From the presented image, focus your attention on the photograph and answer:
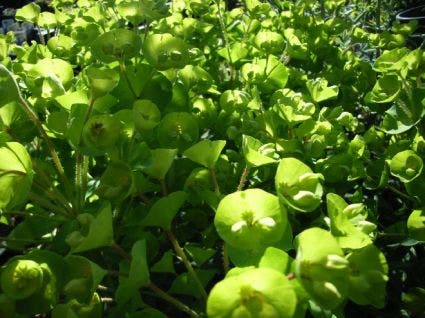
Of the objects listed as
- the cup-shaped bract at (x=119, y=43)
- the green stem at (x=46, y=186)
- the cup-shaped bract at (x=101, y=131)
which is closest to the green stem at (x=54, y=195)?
the green stem at (x=46, y=186)

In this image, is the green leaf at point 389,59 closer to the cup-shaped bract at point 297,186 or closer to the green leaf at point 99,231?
the cup-shaped bract at point 297,186

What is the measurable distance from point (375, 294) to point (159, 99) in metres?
0.50

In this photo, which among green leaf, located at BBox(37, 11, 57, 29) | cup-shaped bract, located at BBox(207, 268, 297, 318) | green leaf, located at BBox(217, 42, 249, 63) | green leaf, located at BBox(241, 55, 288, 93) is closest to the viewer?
cup-shaped bract, located at BBox(207, 268, 297, 318)

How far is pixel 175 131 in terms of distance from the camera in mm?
780

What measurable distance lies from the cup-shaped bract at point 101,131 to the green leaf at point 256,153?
187mm

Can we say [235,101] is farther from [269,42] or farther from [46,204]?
[46,204]

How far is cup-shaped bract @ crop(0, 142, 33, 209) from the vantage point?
23.6 inches

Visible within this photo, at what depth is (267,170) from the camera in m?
0.78

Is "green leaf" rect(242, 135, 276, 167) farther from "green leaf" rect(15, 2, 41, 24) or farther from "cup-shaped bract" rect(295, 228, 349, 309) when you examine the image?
"green leaf" rect(15, 2, 41, 24)

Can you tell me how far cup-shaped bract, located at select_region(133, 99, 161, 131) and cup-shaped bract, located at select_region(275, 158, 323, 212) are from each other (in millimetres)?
→ 226

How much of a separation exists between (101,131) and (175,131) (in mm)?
178

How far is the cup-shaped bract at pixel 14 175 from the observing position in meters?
0.60

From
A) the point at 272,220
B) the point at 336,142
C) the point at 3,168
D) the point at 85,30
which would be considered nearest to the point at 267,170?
the point at 336,142

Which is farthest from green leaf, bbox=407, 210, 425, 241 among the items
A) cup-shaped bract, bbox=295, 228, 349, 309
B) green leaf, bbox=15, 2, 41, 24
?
green leaf, bbox=15, 2, 41, 24
